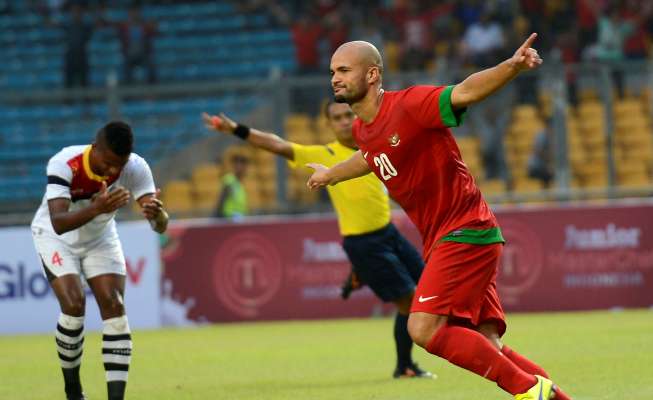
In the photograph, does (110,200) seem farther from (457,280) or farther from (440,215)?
(457,280)

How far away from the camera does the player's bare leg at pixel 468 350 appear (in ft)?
26.0

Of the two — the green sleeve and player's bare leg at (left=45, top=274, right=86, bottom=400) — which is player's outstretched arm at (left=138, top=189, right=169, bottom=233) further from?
the green sleeve

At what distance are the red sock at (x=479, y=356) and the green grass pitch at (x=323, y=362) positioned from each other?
6.41 ft

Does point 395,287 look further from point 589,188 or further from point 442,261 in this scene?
point 589,188

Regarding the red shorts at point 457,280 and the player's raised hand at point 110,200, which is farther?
the player's raised hand at point 110,200

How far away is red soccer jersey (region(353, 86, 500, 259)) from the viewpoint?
8117 mm

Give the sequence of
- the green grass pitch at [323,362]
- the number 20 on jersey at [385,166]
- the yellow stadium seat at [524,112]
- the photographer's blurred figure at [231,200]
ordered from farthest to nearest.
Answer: the photographer's blurred figure at [231,200] → the yellow stadium seat at [524,112] → the green grass pitch at [323,362] → the number 20 on jersey at [385,166]

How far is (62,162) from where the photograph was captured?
9.95 meters

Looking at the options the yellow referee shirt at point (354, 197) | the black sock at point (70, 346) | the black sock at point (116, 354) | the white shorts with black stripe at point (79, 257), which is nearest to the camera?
the black sock at point (116, 354)

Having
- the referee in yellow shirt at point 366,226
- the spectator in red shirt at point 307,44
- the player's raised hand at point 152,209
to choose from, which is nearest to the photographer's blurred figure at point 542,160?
the spectator in red shirt at point 307,44

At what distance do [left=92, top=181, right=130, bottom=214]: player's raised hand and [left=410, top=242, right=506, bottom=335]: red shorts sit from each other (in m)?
2.29

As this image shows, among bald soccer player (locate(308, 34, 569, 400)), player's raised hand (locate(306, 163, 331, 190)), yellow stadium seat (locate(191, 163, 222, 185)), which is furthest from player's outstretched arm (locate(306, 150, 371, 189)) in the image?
yellow stadium seat (locate(191, 163, 222, 185))

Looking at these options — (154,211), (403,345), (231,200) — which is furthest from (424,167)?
(231,200)

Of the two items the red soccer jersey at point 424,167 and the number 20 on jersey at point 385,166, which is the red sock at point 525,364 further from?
the number 20 on jersey at point 385,166
